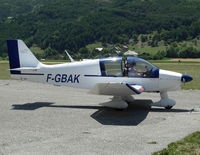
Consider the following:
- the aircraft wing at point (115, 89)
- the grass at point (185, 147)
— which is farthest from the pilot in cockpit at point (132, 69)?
the grass at point (185, 147)

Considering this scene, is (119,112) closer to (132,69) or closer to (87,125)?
(132,69)

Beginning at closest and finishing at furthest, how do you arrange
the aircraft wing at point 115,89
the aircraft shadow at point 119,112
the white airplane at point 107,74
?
1. the aircraft shadow at point 119,112
2. the aircraft wing at point 115,89
3. the white airplane at point 107,74

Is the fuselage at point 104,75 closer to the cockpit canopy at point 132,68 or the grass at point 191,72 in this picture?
the cockpit canopy at point 132,68

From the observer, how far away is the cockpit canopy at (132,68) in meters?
12.9

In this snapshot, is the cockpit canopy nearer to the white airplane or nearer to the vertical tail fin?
the white airplane

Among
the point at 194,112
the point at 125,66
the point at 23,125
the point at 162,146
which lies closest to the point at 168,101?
the point at 194,112

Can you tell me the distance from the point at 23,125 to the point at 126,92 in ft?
13.0

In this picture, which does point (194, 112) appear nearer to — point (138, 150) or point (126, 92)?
point (126, 92)

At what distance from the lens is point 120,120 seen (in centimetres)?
1112

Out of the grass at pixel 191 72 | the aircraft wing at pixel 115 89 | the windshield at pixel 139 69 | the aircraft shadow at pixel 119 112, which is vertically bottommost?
the grass at pixel 191 72

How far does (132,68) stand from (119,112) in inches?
76.1

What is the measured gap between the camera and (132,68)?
42.4 feet

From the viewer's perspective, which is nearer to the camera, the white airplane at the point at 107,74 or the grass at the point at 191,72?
the white airplane at the point at 107,74

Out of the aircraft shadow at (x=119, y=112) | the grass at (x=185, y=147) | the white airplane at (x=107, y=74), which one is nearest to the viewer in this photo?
the grass at (x=185, y=147)
